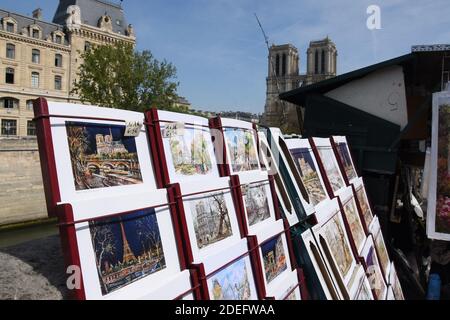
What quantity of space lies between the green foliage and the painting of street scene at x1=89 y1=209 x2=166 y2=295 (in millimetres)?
27675

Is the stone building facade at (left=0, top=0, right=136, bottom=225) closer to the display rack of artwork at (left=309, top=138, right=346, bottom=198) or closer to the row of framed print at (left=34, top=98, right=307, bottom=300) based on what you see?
the display rack of artwork at (left=309, top=138, right=346, bottom=198)

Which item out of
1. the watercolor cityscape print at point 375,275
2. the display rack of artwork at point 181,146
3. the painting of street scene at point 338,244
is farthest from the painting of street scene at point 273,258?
the watercolor cityscape print at point 375,275

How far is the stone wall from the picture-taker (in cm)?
2266

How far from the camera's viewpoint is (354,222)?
232 inches

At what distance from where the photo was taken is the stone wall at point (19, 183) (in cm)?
2266

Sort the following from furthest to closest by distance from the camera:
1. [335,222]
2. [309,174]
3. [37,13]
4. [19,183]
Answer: [37,13], [19,183], [335,222], [309,174]

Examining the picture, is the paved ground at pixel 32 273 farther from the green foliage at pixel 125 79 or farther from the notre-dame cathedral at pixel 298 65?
the notre-dame cathedral at pixel 298 65

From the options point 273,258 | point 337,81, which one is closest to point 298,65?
point 337,81

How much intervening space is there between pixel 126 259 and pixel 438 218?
4853 millimetres

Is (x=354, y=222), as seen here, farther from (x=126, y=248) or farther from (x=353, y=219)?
(x=126, y=248)

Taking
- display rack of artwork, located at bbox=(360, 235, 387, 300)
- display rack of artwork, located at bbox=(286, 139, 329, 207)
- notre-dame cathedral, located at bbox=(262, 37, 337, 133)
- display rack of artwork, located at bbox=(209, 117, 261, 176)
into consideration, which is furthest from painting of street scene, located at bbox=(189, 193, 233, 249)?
notre-dame cathedral, located at bbox=(262, 37, 337, 133)

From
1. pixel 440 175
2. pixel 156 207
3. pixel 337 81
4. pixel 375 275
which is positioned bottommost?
pixel 375 275

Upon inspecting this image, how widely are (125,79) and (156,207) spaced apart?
28.7 m

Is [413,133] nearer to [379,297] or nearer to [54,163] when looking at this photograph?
[379,297]
